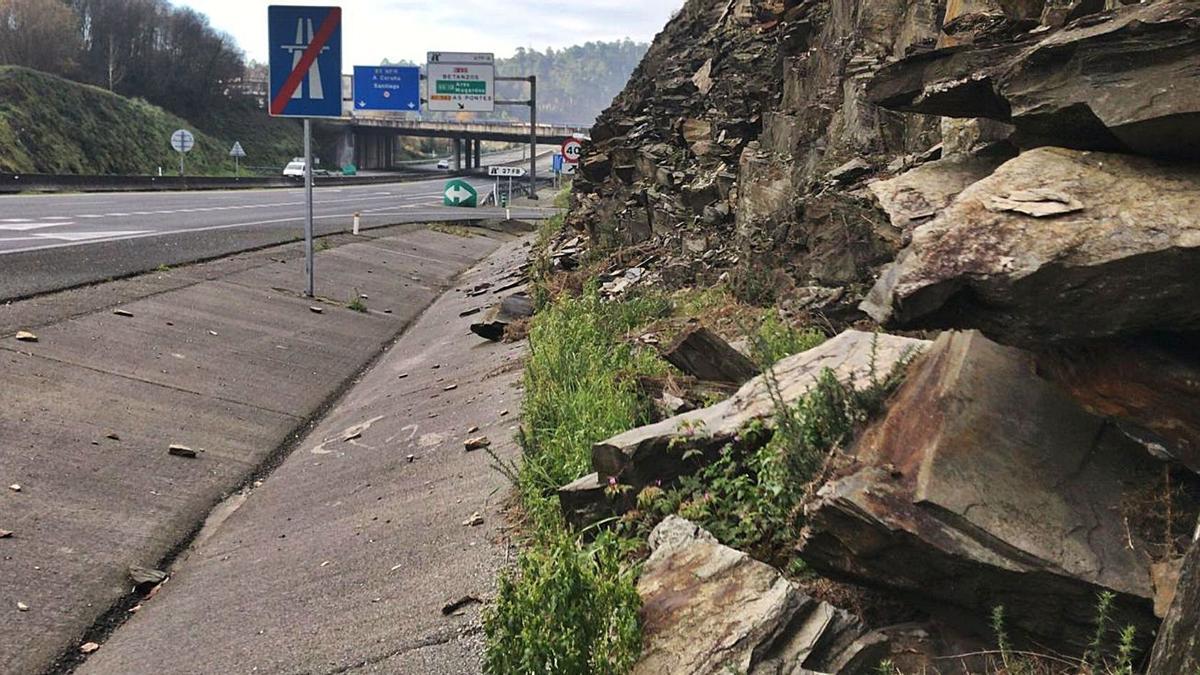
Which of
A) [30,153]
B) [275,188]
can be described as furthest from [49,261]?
[30,153]

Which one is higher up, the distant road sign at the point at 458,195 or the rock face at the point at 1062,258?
A: the rock face at the point at 1062,258

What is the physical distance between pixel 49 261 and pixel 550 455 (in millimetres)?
9373

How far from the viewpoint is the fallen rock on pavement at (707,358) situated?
638 centimetres

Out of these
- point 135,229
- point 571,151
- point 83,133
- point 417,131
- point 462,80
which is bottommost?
point 135,229

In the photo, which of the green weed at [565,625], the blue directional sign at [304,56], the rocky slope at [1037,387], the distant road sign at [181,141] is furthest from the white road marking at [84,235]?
the distant road sign at [181,141]

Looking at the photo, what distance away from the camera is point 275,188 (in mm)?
51219

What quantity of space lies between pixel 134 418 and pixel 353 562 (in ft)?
9.39

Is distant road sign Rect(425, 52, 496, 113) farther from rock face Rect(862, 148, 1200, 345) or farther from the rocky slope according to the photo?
rock face Rect(862, 148, 1200, 345)

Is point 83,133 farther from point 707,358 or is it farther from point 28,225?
point 707,358

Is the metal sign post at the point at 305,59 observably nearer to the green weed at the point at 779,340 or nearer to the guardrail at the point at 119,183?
the green weed at the point at 779,340

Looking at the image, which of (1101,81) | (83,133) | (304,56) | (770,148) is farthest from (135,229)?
(83,133)

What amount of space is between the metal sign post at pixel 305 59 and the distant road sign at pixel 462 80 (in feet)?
128

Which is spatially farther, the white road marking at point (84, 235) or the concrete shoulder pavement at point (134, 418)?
the white road marking at point (84, 235)

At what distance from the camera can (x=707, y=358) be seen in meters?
6.41
